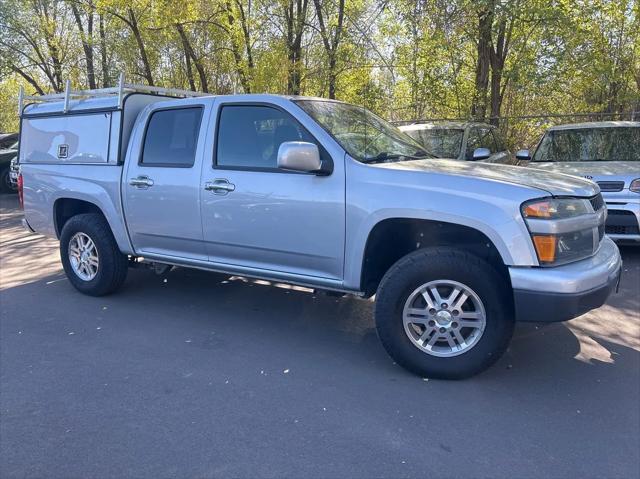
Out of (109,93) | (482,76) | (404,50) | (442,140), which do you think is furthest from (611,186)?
(404,50)

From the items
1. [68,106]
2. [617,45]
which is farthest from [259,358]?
[617,45]

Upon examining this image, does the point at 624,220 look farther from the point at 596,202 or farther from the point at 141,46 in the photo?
the point at 141,46

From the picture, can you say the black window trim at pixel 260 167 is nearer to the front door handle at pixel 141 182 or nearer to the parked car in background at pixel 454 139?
the front door handle at pixel 141 182

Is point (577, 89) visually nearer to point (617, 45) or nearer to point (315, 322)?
point (617, 45)

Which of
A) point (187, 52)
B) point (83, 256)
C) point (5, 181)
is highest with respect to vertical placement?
point (187, 52)

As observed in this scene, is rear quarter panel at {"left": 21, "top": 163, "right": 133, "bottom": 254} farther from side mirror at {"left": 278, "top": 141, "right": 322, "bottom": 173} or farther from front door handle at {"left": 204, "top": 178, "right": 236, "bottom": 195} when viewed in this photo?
side mirror at {"left": 278, "top": 141, "right": 322, "bottom": 173}

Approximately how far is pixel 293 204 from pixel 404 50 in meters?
10.0

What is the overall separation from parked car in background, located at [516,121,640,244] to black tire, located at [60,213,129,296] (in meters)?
5.46

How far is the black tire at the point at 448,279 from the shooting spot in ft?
11.5

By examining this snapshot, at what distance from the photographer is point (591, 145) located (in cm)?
800

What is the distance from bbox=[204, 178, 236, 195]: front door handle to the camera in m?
4.41

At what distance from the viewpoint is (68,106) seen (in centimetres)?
564

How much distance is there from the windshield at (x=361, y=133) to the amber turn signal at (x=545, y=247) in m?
1.33

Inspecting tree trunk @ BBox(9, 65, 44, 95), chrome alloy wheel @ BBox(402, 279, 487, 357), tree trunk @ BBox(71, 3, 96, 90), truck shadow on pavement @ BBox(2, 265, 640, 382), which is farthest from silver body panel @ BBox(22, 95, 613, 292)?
tree trunk @ BBox(9, 65, 44, 95)
